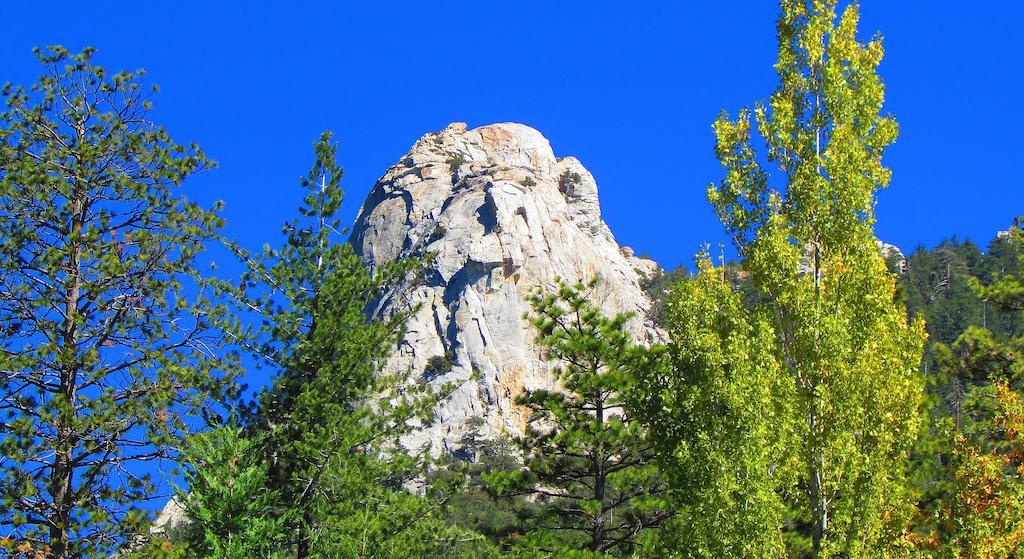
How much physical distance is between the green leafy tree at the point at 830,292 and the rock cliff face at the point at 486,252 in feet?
238

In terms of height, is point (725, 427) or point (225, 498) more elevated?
point (725, 427)

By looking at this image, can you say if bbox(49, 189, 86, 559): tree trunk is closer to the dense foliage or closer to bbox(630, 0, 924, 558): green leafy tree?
the dense foliage

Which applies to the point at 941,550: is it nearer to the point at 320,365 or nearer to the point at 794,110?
the point at 794,110

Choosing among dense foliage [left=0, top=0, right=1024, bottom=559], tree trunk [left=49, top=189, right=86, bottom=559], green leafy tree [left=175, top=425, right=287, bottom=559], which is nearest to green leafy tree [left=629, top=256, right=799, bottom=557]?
dense foliage [left=0, top=0, right=1024, bottom=559]

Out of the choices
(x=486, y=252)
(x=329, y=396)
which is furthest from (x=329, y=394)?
(x=486, y=252)

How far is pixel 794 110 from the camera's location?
1722 cm

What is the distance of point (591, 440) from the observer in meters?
21.6

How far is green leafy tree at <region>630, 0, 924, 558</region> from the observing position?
14258mm

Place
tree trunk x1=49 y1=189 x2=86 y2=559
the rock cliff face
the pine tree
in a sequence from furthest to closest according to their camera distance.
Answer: the rock cliff face, the pine tree, tree trunk x1=49 y1=189 x2=86 y2=559

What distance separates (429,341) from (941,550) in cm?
9781

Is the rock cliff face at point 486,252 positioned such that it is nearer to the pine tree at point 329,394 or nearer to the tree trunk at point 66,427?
the pine tree at point 329,394

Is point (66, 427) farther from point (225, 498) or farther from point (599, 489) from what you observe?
point (599, 489)

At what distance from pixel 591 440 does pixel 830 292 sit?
7.44 m

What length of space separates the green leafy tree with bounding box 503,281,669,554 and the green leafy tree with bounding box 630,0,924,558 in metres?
4.54
